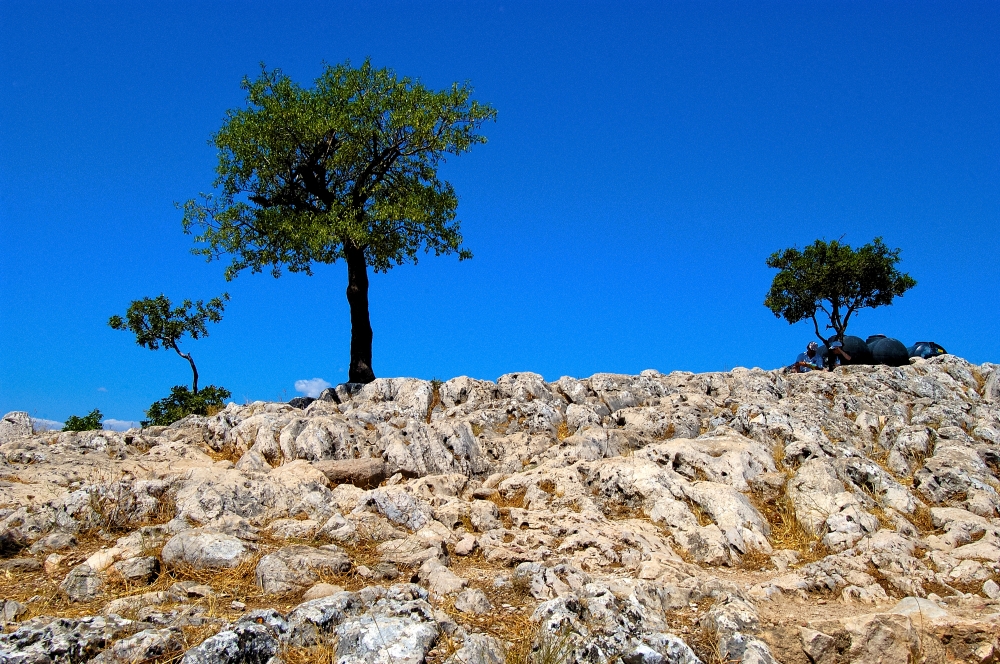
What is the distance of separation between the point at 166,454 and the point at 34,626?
26.3 ft

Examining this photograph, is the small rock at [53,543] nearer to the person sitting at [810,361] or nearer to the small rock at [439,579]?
the small rock at [439,579]

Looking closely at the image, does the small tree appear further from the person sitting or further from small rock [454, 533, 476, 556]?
small rock [454, 533, 476, 556]

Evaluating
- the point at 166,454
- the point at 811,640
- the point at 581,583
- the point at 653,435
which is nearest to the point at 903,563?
the point at 811,640

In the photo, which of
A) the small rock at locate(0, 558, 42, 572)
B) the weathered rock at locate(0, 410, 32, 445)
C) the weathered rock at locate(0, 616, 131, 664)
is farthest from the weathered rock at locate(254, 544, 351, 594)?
the weathered rock at locate(0, 410, 32, 445)

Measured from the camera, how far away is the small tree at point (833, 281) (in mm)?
47062

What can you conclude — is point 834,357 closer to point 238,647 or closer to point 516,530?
point 516,530

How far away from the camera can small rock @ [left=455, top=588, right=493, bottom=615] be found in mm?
7719

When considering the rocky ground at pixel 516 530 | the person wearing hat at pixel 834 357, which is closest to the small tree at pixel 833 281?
the person wearing hat at pixel 834 357

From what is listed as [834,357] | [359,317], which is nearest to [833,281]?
[834,357]

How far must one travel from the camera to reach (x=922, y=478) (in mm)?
13336

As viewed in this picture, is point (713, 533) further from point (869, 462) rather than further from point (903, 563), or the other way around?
point (869, 462)

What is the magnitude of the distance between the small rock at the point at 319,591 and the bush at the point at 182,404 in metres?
23.8

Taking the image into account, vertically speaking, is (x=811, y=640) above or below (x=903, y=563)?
below

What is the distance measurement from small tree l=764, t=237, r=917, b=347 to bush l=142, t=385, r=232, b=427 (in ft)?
125
